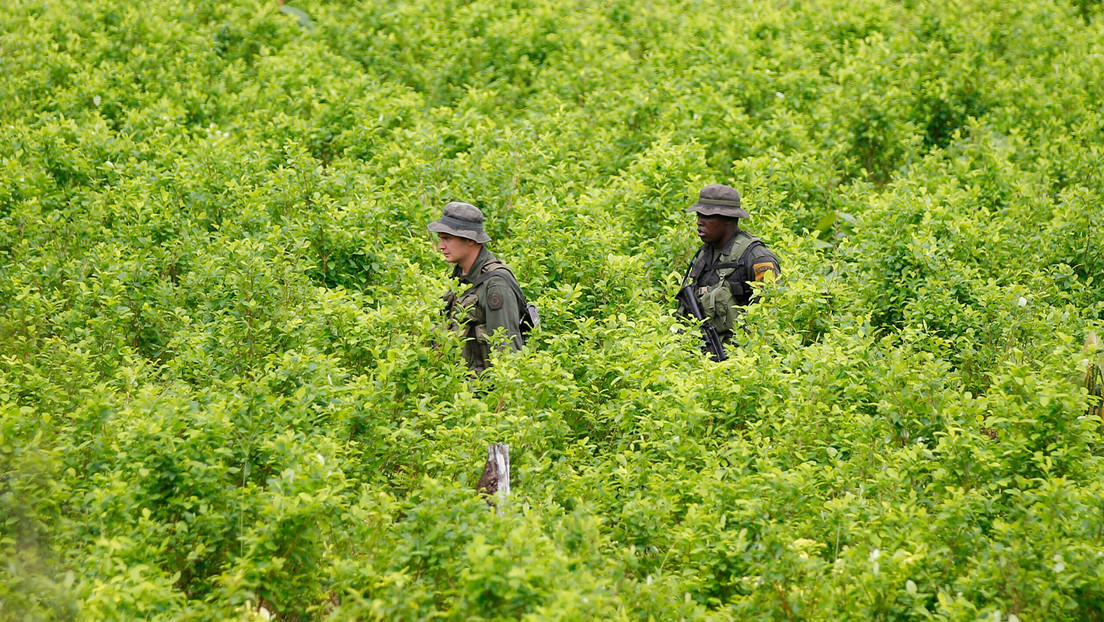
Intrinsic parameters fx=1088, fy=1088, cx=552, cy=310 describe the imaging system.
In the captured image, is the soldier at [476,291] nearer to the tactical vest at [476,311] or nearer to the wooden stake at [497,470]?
the tactical vest at [476,311]

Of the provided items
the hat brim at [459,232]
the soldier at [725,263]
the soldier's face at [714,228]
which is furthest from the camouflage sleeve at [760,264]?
the hat brim at [459,232]

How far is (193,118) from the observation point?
10844 millimetres

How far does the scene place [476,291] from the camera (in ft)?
21.3

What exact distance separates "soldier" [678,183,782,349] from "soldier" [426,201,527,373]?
138cm

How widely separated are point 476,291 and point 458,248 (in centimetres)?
30

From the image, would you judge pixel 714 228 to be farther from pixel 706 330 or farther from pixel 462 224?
pixel 462 224

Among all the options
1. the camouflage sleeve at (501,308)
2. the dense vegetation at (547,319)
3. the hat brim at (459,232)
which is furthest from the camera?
the hat brim at (459,232)

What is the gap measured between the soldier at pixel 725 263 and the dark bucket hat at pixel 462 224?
1559 mm

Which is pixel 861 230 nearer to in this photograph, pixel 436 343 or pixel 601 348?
pixel 601 348

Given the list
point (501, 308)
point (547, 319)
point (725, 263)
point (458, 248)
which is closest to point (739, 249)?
point (725, 263)

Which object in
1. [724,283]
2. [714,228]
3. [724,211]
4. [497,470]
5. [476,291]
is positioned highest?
[724,211]

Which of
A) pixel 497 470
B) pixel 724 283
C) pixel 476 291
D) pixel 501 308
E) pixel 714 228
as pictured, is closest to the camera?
pixel 497 470

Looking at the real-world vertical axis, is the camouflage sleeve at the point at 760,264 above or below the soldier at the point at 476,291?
above

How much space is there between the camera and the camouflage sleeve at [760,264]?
7.20 m
